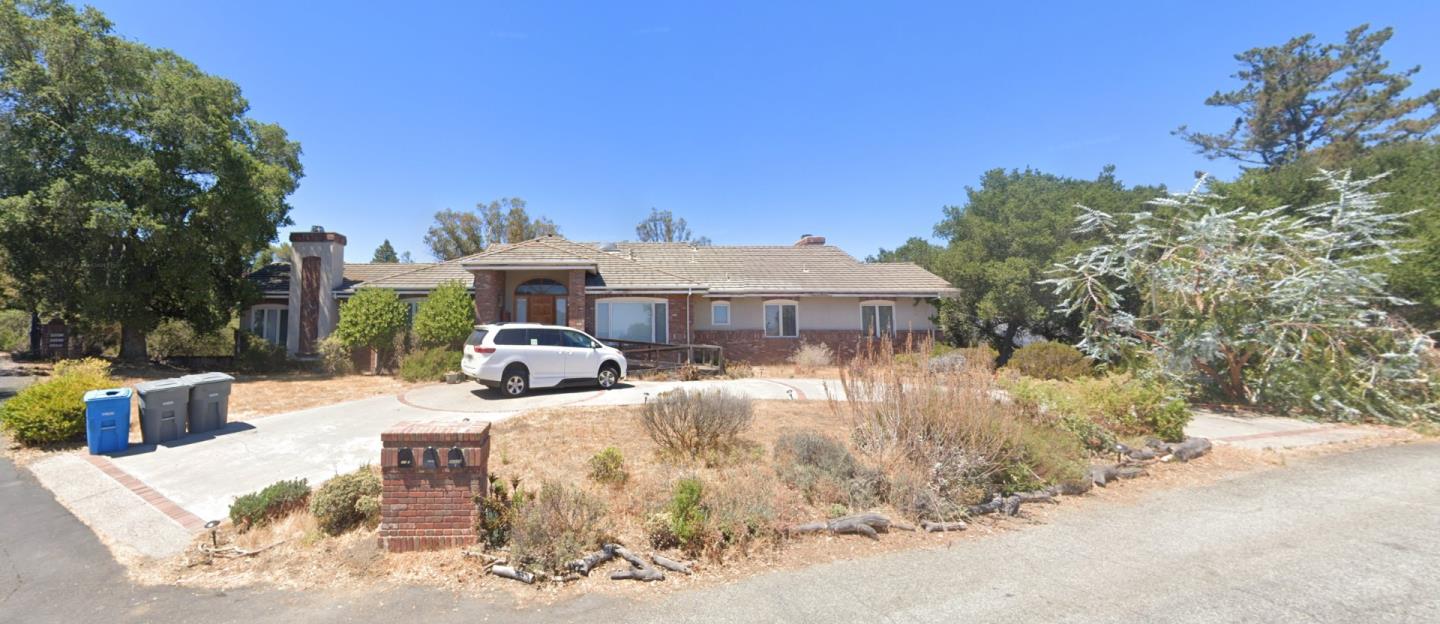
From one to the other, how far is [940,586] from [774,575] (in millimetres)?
1279

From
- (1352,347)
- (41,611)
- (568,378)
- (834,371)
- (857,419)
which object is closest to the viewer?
(41,611)

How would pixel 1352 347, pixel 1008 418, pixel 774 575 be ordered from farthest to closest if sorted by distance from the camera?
pixel 1352 347 < pixel 1008 418 < pixel 774 575

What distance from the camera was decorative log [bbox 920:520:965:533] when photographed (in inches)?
207

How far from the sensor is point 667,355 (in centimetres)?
1834

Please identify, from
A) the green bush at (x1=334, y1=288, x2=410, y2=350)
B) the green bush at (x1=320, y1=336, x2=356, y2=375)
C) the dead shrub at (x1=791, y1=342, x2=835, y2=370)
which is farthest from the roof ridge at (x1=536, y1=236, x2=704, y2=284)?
the green bush at (x1=320, y1=336, x2=356, y2=375)

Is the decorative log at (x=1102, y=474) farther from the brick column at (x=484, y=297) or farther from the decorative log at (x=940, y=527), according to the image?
the brick column at (x=484, y=297)

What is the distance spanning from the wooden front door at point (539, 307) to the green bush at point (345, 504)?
13805 mm

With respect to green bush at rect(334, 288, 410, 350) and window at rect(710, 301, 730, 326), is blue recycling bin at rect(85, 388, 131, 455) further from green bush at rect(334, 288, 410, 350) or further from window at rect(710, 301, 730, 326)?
window at rect(710, 301, 730, 326)

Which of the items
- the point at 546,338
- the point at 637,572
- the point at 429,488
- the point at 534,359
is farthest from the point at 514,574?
the point at 546,338

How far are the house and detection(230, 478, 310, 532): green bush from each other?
11.9 m

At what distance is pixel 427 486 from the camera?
4.67 metres

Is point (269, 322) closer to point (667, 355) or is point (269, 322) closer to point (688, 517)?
point (667, 355)

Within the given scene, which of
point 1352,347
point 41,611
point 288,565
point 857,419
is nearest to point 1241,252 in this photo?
point 1352,347

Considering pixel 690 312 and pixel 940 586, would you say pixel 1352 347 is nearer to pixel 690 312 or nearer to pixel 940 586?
pixel 940 586
